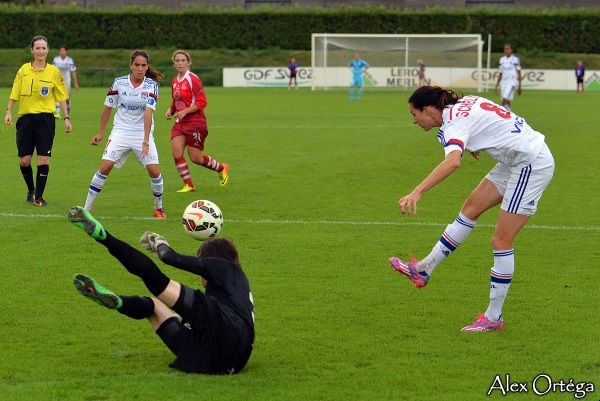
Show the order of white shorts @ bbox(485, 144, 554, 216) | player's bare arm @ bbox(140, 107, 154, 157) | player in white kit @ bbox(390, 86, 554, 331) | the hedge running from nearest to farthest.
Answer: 1. player in white kit @ bbox(390, 86, 554, 331)
2. white shorts @ bbox(485, 144, 554, 216)
3. player's bare arm @ bbox(140, 107, 154, 157)
4. the hedge

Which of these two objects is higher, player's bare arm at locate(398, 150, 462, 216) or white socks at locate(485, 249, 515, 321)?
player's bare arm at locate(398, 150, 462, 216)

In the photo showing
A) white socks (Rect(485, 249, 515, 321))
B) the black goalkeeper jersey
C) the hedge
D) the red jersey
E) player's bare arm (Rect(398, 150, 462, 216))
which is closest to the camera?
the black goalkeeper jersey

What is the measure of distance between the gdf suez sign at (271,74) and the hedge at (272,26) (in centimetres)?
733

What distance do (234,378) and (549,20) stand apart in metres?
59.5

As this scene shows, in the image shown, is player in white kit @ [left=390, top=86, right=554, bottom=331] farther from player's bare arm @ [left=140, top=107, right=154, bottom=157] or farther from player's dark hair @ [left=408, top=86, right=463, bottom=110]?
player's bare arm @ [left=140, top=107, right=154, bottom=157]

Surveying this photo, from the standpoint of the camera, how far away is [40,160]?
14.4 m

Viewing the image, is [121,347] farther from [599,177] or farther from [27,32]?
[27,32]

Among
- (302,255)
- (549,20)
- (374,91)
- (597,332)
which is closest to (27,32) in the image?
(374,91)

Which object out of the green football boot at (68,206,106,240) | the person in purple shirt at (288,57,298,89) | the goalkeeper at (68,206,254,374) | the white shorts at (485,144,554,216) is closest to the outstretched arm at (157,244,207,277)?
the goalkeeper at (68,206,254,374)

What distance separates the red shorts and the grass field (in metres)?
0.89

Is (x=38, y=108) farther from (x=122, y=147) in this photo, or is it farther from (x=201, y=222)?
(x=201, y=222)

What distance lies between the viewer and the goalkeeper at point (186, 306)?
6.40 meters

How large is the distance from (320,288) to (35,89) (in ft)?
22.0

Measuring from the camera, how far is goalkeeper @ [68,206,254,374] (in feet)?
21.0
